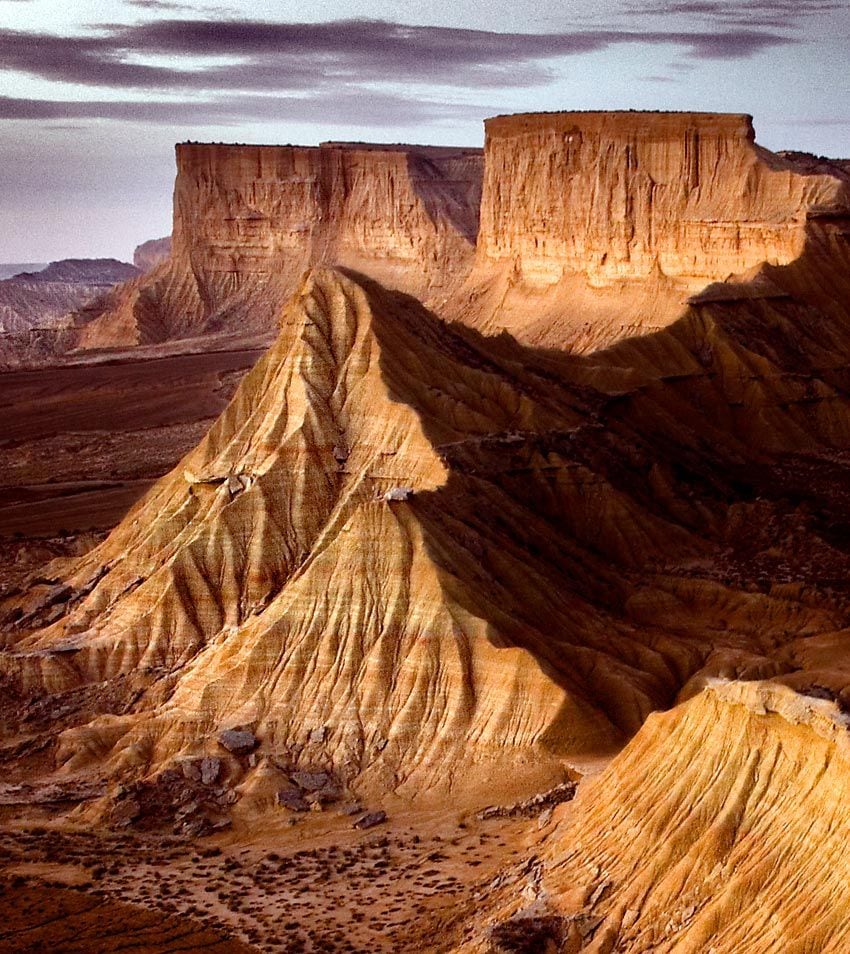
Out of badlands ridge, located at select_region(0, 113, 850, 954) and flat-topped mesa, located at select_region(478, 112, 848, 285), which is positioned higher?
flat-topped mesa, located at select_region(478, 112, 848, 285)

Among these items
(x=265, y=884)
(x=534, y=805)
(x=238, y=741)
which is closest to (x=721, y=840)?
(x=534, y=805)

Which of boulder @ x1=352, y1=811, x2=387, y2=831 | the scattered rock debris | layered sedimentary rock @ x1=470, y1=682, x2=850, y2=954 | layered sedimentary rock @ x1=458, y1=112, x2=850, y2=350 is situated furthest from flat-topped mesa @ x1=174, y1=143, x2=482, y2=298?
layered sedimentary rock @ x1=470, y1=682, x2=850, y2=954

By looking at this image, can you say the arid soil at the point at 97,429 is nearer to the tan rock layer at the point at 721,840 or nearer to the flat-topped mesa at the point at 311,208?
the flat-topped mesa at the point at 311,208

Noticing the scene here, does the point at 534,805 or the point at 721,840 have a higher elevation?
the point at 721,840

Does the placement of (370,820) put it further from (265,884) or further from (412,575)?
(412,575)

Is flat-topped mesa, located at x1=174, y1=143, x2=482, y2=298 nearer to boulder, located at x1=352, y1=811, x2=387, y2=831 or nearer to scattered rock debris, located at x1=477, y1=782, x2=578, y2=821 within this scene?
boulder, located at x1=352, y1=811, x2=387, y2=831

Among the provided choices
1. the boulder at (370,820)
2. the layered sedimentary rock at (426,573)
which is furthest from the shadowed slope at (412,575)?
the boulder at (370,820)
